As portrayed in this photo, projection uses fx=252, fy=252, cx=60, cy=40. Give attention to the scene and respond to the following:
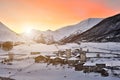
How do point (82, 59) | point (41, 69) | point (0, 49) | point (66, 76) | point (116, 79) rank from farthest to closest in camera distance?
point (0, 49) → point (82, 59) → point (41, 69) → point (66, 76) → point (116, 79)

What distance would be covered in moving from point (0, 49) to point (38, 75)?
286ft

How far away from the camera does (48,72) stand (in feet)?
215

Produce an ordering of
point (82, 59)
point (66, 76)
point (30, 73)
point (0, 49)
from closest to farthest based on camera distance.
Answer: point (66, 76), point (30, 73), point (82, 59), point (0, 49)

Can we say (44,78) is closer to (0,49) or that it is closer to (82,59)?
(82,59)

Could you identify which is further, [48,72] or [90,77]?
[48,72]

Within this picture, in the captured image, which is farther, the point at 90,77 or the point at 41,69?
the point at 41,69

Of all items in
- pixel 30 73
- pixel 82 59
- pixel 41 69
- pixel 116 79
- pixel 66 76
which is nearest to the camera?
pixel 116 79

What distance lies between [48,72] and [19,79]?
1067 centimetres

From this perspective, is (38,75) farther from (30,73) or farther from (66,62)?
(66,62)

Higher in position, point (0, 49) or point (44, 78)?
point (0, 49)

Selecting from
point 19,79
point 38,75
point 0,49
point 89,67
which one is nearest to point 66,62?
point 89,67

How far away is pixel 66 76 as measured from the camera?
194ft

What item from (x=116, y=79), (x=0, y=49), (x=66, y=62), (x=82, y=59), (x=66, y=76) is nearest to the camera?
(x=116, y=79)

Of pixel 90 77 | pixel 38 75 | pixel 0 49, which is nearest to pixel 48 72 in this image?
pixel 38 75
